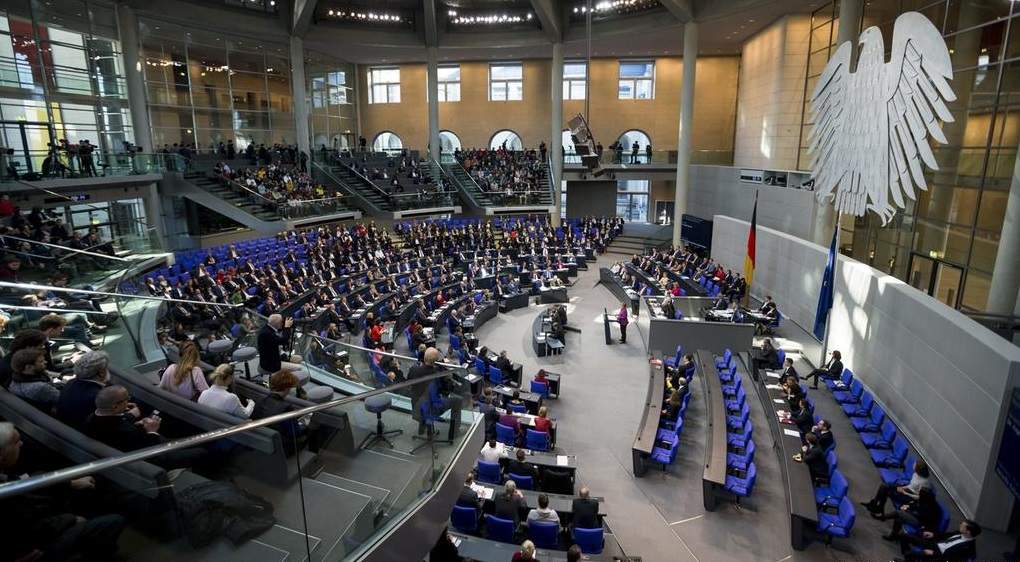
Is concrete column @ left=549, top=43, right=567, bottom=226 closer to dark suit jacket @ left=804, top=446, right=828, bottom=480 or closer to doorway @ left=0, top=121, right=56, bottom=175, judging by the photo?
doorway @ left=0, top=121, right=56, bottom=175

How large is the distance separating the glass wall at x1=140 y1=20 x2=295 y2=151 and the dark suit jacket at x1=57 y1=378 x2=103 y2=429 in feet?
83.1

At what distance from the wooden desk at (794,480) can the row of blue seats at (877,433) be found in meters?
1.25

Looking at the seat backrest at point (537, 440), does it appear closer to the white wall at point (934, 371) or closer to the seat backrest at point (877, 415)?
the seat backrest at point (877, 415)

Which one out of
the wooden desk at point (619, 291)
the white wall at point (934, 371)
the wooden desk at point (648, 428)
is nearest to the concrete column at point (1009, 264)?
the white wall at point (934, 371)

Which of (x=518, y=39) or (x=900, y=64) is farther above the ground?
(x=518, y=39)

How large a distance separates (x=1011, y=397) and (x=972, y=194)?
7122 millimetres

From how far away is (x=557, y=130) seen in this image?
32781 mm

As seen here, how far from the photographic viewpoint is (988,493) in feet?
26.4

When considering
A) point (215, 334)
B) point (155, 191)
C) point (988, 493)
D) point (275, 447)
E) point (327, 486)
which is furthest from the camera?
point (155, 191)

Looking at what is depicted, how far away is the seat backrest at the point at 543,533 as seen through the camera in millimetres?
7426

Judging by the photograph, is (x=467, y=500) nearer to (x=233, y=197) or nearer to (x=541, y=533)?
(x=541, y=533)

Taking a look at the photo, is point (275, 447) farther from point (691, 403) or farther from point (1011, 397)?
point (691, 403)

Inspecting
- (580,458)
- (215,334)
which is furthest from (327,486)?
(580,458)

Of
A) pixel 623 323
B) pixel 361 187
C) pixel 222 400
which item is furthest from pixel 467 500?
pixel 361 187
